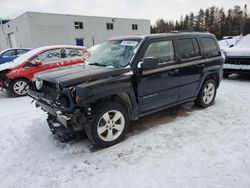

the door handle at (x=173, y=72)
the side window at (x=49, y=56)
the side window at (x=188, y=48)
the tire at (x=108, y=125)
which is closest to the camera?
the tire at (x=108, y=125)

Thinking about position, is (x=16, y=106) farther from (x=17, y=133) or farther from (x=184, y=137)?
(x=184, y=137)

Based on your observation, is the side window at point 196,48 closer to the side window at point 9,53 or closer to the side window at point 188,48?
the side window at point 188,48

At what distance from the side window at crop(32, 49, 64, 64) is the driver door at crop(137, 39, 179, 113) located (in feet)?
14.7

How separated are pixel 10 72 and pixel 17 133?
3295 mm

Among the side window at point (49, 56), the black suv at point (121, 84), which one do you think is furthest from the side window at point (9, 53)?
the black suv at point (121, 84)

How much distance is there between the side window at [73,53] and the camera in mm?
7559

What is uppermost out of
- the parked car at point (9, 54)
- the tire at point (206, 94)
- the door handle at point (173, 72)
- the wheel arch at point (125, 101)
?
the parked car at point (9, 54)

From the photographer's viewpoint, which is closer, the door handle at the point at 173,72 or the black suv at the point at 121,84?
the black suv at the point at 121,84

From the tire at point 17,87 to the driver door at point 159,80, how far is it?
15.6ft

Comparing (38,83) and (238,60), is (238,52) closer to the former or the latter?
(238,60)

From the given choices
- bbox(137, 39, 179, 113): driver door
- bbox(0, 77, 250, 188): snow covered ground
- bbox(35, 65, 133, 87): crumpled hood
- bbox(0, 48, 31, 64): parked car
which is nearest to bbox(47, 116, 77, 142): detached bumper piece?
bbox(0, 77, 250, 188): snow covered ground

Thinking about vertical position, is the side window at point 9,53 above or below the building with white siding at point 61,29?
below

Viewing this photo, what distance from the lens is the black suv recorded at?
307cm

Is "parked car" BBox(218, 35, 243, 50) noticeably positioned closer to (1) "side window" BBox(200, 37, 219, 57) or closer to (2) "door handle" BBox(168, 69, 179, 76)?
(1) "side window" BBox(200, 37, 219, 57)
